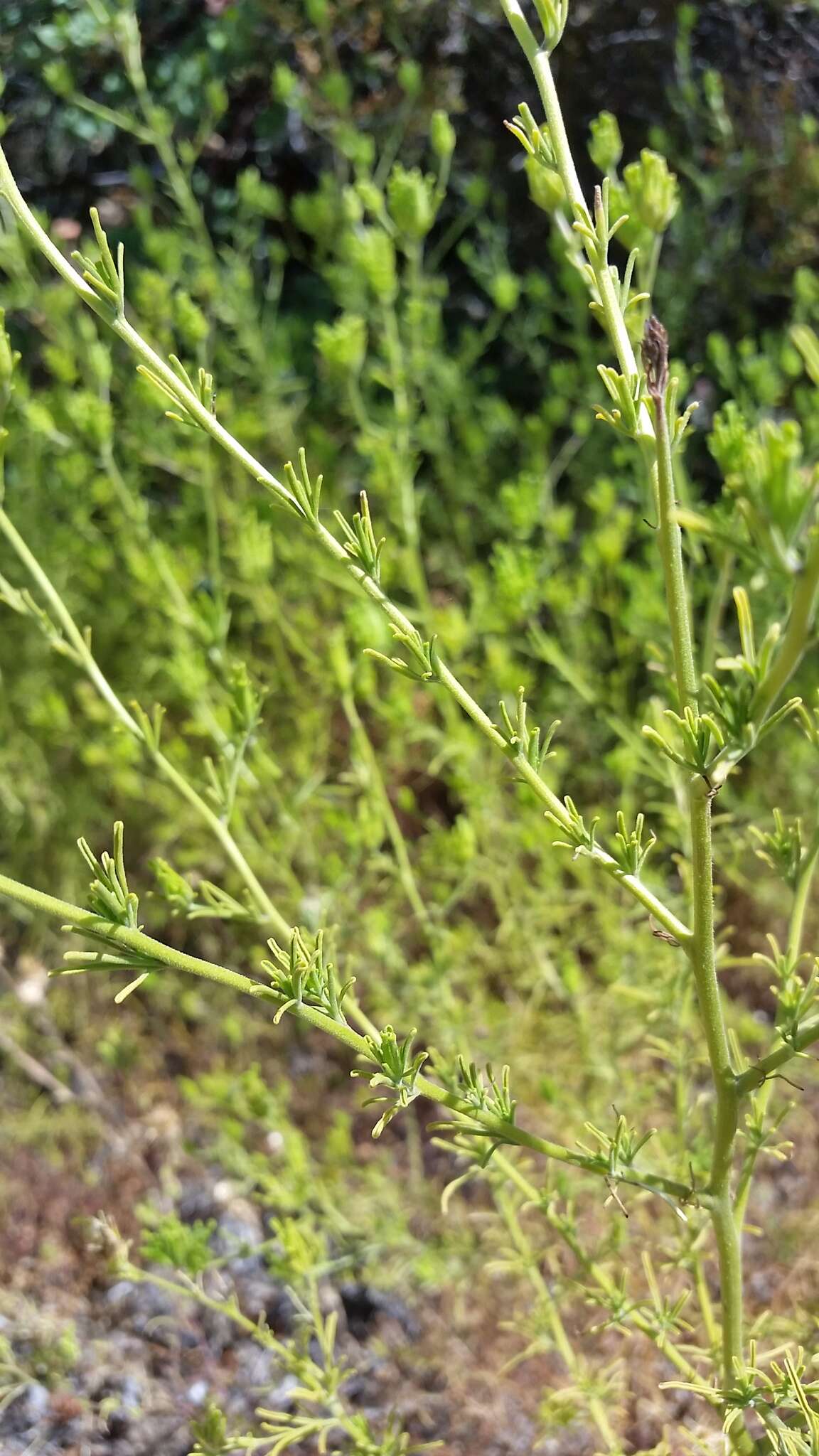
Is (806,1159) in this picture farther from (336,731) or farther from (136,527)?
(136,527)

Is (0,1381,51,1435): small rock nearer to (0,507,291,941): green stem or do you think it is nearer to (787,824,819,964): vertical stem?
(0,507,291,941): green stem

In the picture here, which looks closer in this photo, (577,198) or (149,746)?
(577,198)

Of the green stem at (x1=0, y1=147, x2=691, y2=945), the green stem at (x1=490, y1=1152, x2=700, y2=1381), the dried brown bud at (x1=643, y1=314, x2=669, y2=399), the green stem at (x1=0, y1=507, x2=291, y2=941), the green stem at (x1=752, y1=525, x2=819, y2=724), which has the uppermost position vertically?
Result: the dried brown bud at (x1=643, y1=314, x2=669, y2=399)

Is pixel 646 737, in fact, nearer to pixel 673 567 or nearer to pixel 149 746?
pixel 673 567

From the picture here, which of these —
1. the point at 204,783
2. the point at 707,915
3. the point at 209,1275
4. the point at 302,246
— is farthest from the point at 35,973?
the point at 302,246

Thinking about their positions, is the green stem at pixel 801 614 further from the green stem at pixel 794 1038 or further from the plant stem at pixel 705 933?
the green stem at pixel 794 1038

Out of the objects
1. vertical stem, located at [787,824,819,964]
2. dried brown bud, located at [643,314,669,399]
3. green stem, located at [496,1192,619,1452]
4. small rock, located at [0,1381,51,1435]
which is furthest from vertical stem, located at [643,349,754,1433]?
small rock, located at [0,1381,51,1435]

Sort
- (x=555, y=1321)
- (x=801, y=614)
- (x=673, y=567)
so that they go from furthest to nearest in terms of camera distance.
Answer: (x=555, y=1321), (x=673, y=567), (x=801, y=614)

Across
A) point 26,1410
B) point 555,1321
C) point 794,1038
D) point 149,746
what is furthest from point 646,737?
point 26,1410

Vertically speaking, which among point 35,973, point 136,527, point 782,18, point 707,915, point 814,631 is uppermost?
point 782,18
